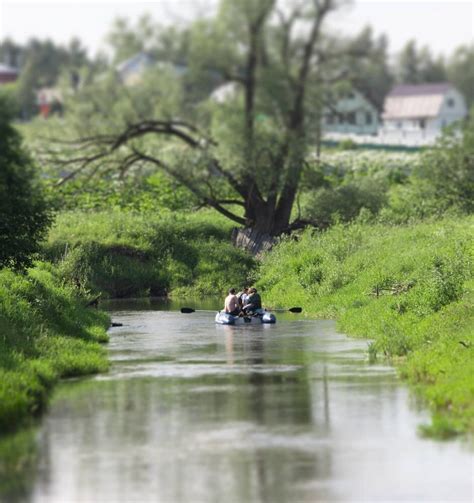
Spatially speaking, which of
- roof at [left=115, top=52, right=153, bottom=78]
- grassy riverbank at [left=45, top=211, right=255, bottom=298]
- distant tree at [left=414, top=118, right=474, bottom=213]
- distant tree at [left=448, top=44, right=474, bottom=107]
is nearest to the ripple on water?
grassy riverbank at [left=45, top=211, right=255, bottom=298]

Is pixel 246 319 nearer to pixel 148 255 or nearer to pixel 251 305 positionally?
pixel 251 305

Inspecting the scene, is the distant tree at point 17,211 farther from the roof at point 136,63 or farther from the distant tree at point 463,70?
the distant tree at point 463,70

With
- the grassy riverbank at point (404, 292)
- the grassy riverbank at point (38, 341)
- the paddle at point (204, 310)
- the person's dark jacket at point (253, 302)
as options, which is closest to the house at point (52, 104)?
the grassy riverbank at point (404, 292)

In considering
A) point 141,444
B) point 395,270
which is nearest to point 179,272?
point 395,270

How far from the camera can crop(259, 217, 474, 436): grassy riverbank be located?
23.0 m

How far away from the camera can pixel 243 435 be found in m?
19.4

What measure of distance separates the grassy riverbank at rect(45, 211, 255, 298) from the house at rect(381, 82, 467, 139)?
96853mm

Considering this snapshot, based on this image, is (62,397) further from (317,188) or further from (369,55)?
(317,188)

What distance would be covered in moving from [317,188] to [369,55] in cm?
809

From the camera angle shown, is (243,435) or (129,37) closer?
(243,435)

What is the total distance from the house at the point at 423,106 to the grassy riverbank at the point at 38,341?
113716 millimetres

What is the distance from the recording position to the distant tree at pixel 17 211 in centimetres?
3123

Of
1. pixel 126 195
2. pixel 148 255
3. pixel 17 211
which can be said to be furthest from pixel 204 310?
pixel 126 195

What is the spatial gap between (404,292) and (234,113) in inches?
615
